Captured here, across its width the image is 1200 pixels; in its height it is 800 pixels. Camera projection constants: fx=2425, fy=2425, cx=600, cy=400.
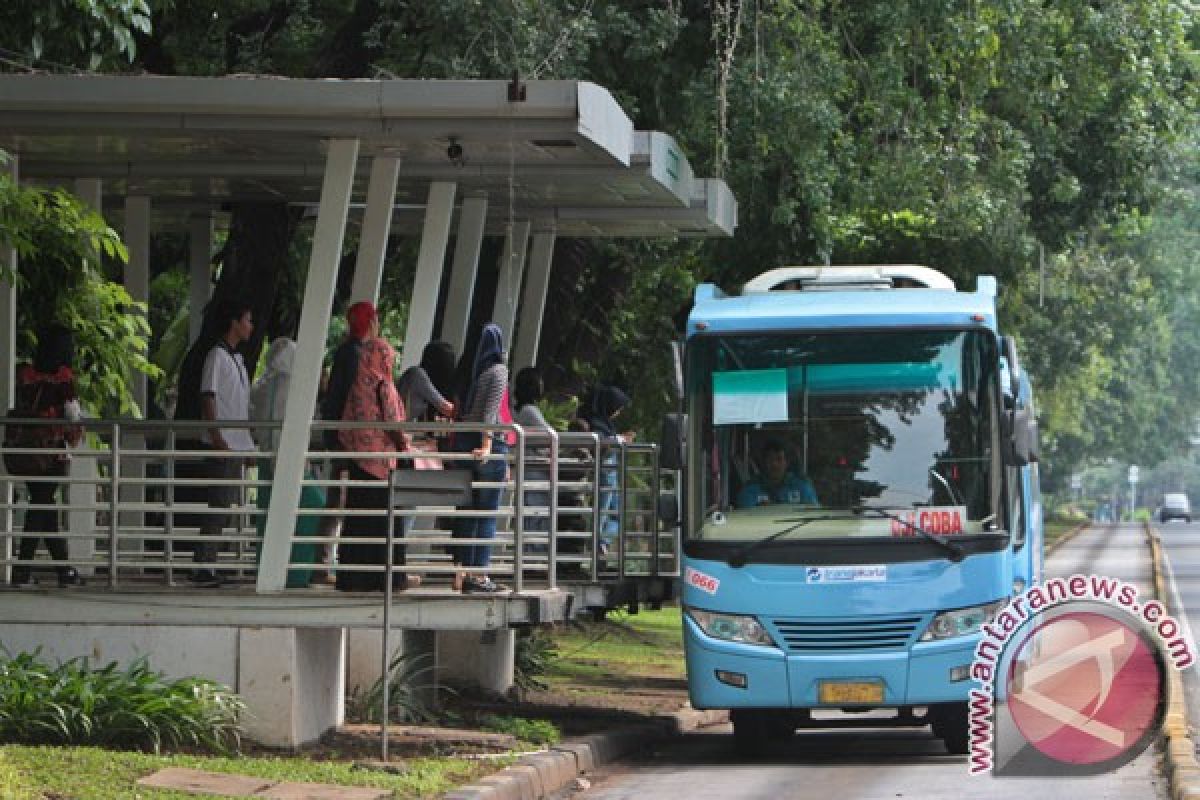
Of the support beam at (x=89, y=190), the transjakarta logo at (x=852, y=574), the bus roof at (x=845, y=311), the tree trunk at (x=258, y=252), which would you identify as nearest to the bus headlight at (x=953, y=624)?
the transjakarta logo at (x=852, y=574)

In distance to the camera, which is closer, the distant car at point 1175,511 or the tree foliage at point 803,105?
the tree foliage at point 803,105

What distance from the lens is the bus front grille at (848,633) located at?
16.0 m

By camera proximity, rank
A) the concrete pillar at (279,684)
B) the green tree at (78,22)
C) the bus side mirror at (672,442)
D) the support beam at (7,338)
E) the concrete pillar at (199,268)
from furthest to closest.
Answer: the concrete pillar at (199,268)
the support beam at (7,338)
the bus side mirror at (672,442)
the concrete pillar at (279,684)
the green tree at (78,22)

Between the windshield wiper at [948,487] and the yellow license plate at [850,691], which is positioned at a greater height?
the windshield wiper at [948,487]

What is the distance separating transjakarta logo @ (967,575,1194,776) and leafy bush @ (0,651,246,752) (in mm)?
4867

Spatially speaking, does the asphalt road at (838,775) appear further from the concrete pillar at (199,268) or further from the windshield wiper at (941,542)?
the concrete pillar at (199,268)

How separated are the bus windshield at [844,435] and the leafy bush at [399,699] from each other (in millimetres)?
2248

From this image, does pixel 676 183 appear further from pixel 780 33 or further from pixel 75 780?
pixel 75 780

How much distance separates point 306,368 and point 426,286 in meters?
2.67

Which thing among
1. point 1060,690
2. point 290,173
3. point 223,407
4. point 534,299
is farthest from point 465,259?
point 1060,690

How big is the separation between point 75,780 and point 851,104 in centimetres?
1513

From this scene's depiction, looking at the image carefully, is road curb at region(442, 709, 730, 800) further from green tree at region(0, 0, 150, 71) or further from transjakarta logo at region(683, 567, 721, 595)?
green tree at region(0, 0, 150, 71)

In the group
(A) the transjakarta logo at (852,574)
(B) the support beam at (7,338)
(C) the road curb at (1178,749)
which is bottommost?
(C) the road curb at (1178,749)

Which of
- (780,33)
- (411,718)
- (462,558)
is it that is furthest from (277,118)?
(780,33)
